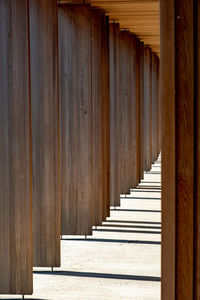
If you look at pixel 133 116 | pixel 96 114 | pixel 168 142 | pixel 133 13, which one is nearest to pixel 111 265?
pixel 96 114

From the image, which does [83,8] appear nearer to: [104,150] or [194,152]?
[104,150]

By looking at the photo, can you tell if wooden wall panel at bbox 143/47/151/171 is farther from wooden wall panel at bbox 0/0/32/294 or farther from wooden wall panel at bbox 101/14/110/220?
wooden wall panel at bbox 0/0/32/294

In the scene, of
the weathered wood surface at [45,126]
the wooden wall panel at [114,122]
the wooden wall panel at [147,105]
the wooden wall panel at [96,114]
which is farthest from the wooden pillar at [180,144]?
the wooden wall panel at [147,105]

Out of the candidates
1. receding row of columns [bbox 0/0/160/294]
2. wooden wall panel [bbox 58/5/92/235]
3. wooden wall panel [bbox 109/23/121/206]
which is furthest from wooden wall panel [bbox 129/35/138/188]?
wooden wall panel [bbox 58/5/92/235]

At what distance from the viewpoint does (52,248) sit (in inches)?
247

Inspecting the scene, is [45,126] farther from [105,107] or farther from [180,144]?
[180,144]

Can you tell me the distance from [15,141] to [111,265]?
231 cm

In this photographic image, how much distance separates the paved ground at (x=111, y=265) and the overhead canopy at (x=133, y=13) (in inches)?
138

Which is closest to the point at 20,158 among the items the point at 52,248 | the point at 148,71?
the point at 52,248

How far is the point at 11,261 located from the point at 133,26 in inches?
302

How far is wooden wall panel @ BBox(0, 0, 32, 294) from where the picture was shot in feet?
16.9

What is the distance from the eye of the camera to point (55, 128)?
623 centimetres

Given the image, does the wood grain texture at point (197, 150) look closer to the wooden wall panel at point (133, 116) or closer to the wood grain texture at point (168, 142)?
the wood grain texture at point (168, 142)

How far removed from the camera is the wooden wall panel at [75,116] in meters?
8.02
